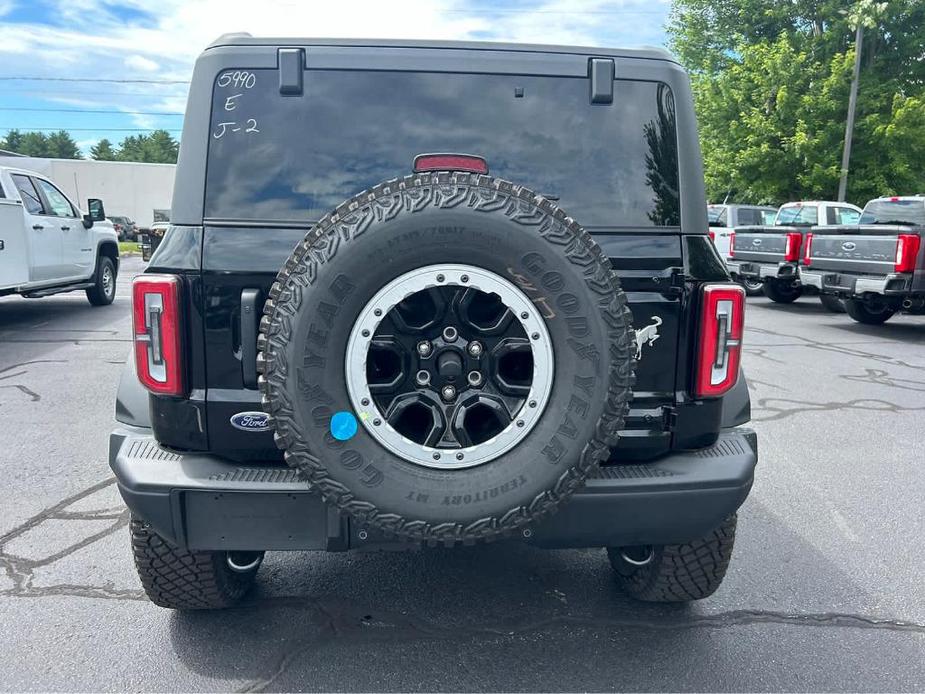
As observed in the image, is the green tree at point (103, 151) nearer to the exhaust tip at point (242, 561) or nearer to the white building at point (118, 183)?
the white building at point (118, 183)

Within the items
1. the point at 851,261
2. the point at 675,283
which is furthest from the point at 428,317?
the point at 851,261

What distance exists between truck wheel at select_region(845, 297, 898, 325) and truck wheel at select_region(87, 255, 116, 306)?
39.5 feet

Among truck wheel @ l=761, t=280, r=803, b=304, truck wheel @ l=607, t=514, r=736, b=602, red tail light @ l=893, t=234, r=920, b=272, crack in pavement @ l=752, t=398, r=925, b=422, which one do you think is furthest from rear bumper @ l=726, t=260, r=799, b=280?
truck wheel @ l=607, t=514, r=736, b=602

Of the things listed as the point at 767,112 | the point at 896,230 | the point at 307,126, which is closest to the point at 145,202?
the point at 767,112

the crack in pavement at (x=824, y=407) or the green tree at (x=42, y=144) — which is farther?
the green tree at (x=42, y=144)

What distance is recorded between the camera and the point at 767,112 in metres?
22.7

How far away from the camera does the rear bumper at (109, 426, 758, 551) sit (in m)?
2.32

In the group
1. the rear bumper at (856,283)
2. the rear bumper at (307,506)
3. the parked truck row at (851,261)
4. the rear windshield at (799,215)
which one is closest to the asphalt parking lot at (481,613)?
the rear bumper at (307,506)

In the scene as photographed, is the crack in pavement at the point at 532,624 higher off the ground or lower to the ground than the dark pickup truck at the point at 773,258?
lower

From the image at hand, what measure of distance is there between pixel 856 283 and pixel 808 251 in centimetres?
119

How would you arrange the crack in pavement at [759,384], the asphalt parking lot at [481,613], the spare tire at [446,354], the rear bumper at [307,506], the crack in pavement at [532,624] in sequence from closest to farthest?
the spare tire at [446,354]
the rear bumper at [307,506]
the asphalt parking lot at [481,613]
the crack in pavement at [532,624]
the crack in pavement at [759,384]

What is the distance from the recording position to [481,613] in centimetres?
296

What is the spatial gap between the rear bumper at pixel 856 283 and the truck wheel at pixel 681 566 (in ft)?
27.0

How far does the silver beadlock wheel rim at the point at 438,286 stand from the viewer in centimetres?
209
